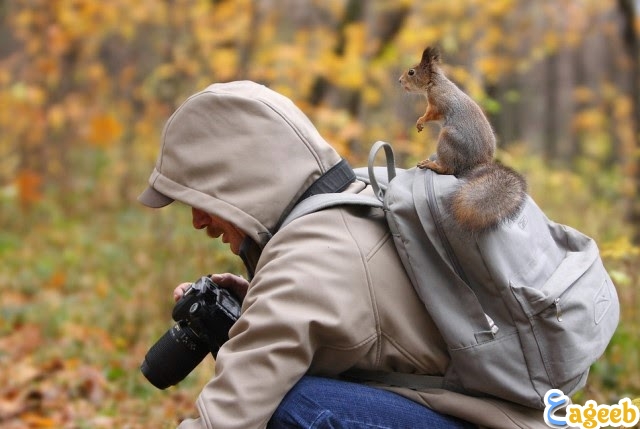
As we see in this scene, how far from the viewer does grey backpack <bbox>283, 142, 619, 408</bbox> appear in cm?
212

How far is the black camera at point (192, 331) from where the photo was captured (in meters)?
2.54

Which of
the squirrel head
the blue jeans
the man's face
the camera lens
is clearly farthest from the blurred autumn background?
the squirrel head

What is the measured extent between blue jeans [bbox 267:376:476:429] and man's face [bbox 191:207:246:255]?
1.54 ft

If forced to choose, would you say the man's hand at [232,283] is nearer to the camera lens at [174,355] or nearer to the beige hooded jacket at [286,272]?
the camera lens at [174,355]

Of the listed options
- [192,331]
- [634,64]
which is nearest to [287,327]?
[192,331]

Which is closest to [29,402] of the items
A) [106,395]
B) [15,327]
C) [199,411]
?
[106,395]

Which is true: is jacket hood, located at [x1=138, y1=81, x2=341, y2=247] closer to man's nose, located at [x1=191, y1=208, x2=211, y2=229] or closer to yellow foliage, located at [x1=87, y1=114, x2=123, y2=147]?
man's nose, located at [x1=191, y1=208, x2=211, y2=229]

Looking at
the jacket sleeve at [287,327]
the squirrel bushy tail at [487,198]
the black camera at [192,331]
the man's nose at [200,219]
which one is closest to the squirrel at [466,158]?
the squirrel bushy tail at [487,198]

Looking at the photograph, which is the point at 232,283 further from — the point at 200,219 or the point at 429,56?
the point at 429,56

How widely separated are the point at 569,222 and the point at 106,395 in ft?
12.7

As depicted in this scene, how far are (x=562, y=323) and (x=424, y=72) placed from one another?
32.8 inches

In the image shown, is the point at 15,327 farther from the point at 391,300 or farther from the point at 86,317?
the point at 391,300

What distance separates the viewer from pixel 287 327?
2041 millimetres

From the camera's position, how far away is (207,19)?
713 cm
